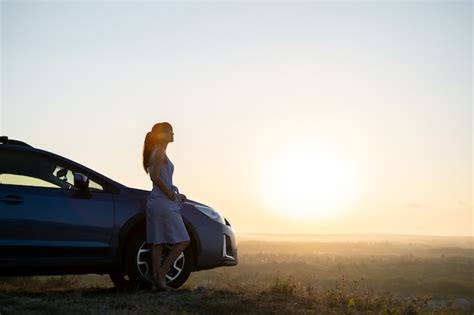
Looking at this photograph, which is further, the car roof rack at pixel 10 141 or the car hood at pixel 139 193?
the car hood at pixel 139 193

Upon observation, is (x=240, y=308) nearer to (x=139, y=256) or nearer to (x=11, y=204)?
(x=139, y=256)

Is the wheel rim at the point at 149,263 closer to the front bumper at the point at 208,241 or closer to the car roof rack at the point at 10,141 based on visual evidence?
the front bumper at the point at 208,241

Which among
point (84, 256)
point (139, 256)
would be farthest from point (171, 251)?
point (84, 256)

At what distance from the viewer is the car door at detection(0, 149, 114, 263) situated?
7.35m

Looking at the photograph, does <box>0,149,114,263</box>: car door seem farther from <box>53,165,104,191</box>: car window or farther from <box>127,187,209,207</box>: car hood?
<box>127,187,209,207</box>: car hood

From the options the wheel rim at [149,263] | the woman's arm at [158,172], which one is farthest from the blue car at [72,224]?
the woman's arm at [158,172]

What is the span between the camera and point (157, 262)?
789cm

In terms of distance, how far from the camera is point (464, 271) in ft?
309

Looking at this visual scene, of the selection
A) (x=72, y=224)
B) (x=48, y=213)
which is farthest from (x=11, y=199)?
(x=72, y=224)

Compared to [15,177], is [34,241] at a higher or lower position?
lower

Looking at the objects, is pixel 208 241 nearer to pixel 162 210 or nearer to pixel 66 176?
pixel 162 210

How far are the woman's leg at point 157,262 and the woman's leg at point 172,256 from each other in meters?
0.05

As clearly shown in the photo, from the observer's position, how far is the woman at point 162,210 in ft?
25.8

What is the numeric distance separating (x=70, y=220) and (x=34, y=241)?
451mm
